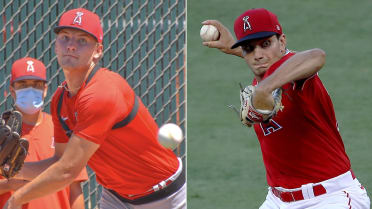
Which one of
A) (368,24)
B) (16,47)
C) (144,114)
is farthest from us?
(368,24)

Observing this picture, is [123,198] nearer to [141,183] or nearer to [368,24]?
Result: [141,183]

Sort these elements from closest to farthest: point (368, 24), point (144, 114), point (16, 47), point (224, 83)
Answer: point (144, 114), point (16, 47), point (224, 83), point (368, 24)

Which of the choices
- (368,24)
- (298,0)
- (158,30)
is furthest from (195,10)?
(158,30)

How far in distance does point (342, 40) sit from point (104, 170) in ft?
20.4

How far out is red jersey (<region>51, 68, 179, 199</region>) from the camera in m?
4.66

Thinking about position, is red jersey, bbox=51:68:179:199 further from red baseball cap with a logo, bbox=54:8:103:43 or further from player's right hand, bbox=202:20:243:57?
player's right hand, bbox=202:20:243:57

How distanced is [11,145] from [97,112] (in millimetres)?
1060

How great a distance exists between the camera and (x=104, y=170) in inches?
201

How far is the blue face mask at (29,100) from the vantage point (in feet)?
19.8

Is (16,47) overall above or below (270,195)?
above

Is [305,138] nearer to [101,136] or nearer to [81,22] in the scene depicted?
[101,136]

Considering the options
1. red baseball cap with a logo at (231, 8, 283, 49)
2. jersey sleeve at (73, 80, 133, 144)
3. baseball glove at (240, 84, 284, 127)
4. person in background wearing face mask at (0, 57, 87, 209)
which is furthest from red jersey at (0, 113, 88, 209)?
baseball glove at (240, 84, 284, 127)

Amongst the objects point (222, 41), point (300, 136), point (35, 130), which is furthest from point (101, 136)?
point (35, 130)

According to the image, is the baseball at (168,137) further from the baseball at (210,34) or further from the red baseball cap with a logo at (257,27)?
the baseball at (210,34)
